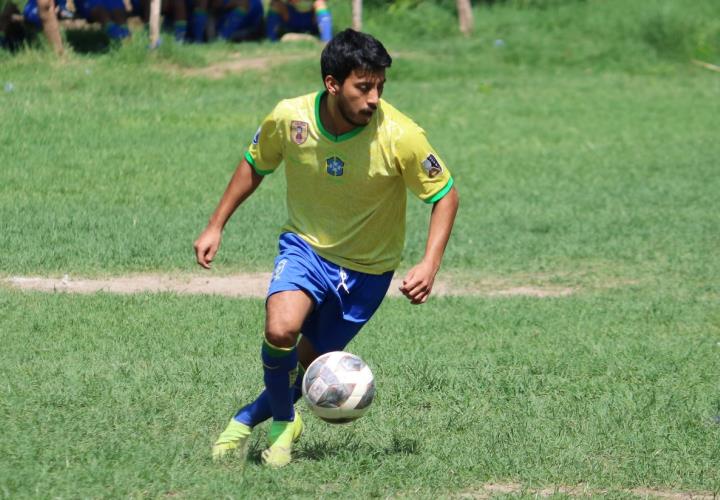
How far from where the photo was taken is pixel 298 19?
72.7ft

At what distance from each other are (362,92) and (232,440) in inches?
62.2

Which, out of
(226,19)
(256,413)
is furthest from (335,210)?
(226,19)

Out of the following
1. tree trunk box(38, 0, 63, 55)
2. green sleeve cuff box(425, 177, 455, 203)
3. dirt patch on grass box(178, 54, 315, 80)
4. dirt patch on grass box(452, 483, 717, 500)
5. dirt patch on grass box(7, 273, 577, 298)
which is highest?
green sleeve cuff box(425, 177, 455, 203)

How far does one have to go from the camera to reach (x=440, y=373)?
7078mm

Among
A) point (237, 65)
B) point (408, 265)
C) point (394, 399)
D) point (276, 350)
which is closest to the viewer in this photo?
point (276, 350)

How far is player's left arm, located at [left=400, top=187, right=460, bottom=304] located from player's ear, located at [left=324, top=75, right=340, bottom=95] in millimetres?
644

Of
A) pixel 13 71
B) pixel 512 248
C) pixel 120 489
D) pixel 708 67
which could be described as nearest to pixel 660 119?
pixel 708 67

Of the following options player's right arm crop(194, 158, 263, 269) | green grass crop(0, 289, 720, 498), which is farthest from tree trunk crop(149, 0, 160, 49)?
player's right arm crop(194, 158, 263, 269)

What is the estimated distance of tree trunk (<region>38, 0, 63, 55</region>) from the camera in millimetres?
16859

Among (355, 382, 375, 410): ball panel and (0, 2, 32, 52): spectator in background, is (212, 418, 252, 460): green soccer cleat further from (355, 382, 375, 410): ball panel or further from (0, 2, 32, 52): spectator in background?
(0, 2, 32, 52): spectator in background

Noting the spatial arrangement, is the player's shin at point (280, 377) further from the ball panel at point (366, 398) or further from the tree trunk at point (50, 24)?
the tree trunk at point (50, 24)

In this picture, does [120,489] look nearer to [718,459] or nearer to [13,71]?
[718,459]

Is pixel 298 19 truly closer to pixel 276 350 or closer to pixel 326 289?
pixel 326 289

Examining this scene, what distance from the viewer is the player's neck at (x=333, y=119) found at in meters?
5.39
